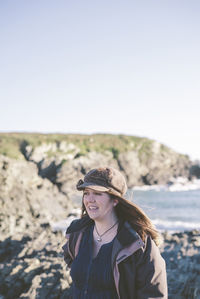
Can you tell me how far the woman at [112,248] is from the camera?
2607 millimetres

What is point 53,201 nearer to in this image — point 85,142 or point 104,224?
point 104,224

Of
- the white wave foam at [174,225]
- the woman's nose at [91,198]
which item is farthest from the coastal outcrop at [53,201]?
the white wave foam at [174,225]

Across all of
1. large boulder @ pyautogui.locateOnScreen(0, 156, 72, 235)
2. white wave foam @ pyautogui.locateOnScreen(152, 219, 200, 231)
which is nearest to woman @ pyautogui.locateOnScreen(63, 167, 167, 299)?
large boulder @ pyautogui.locateOnScreen(0, 156, 72, 235)

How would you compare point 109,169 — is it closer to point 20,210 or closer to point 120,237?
point 120,237

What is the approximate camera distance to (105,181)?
2924 mm

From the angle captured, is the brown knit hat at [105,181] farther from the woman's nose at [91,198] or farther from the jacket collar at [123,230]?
the jacket collar at [123,230]

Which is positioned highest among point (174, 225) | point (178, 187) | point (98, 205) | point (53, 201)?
point (98, 205)

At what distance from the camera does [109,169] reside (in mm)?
3006

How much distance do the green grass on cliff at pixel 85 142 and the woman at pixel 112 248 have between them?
216ft

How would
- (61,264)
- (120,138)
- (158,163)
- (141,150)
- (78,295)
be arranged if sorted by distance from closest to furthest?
(78,295), (61,264), (158,163), (141,150), (120,138)

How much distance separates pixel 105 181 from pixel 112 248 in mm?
653

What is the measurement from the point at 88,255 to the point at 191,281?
4.53 m

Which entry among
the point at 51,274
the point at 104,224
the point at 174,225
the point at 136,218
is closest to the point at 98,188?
the point at 104,224

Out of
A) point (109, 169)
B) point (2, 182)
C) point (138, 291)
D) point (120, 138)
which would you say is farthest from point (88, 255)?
point (120, 138)
